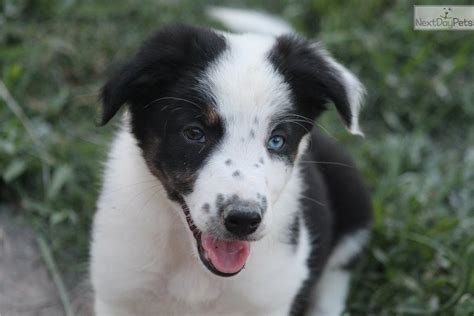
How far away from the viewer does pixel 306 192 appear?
3773 millimetres

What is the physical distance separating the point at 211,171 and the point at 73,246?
5.84 feet

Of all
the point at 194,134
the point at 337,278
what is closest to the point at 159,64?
the point at 194,134

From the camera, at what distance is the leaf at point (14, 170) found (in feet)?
14.1

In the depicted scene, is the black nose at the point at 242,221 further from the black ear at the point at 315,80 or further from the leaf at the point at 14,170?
the leaf at the point at 14,170

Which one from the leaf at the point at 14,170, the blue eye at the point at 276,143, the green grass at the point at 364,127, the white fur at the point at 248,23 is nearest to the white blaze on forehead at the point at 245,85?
the blue eye at the point at 276,143

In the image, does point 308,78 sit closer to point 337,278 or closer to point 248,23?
point 337,278

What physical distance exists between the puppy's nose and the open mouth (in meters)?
0.19

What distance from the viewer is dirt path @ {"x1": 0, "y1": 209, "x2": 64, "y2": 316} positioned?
3.92 m

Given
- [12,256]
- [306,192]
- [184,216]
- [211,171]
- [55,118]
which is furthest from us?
[55,118]

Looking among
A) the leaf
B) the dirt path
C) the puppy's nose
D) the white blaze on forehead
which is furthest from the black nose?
Result: the leaf

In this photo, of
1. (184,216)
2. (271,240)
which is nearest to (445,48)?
(271,240)

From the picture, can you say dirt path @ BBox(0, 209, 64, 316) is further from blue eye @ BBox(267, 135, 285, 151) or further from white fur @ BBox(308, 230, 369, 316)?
blue eye @ BBox(267, 135, 285, 151)

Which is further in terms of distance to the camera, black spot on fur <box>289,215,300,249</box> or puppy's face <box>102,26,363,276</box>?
black spot on fur <box>289,215,300,249</box>

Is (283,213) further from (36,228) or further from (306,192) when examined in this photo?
(36,228)
